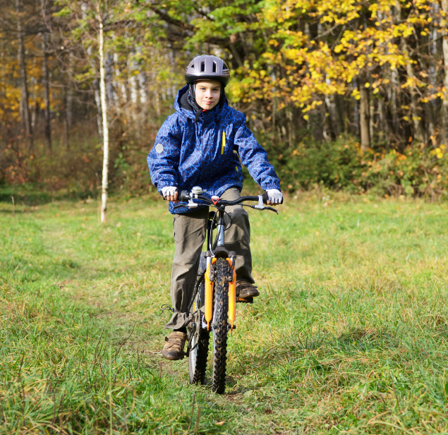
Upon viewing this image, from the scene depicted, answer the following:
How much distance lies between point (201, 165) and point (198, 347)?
129 cm

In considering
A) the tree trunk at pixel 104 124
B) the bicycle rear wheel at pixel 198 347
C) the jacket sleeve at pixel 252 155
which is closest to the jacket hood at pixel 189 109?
the jacket sleeve at pixel 252 155

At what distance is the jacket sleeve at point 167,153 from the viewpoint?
3.79 metres

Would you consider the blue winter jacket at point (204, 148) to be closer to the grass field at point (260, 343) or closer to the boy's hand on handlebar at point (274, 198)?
the boy's hand on handlebar at point (274, 198)

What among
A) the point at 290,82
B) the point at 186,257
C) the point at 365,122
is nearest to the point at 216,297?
the point at 186,257

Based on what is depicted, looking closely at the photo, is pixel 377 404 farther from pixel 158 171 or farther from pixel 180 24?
pixel 180 24

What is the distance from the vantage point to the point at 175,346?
397 centimetres

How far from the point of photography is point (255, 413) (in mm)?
3412

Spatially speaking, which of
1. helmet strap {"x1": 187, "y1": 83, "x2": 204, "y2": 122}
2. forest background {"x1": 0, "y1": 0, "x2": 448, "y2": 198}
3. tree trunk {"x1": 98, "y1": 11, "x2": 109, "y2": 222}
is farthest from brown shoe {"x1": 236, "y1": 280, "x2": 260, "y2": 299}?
forest background {"x1": 0, "y1": 0, "x2": 448, "y2": 198}

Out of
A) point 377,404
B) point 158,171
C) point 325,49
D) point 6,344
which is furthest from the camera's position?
point 325,49

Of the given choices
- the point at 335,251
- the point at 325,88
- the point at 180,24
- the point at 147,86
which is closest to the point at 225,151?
the point at 335,251

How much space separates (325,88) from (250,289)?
36.5ft

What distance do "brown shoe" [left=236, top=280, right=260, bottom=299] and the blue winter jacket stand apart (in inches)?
26.5

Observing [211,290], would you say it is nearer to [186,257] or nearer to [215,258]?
[215,258]

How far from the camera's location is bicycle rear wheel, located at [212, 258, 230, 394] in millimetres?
3381
